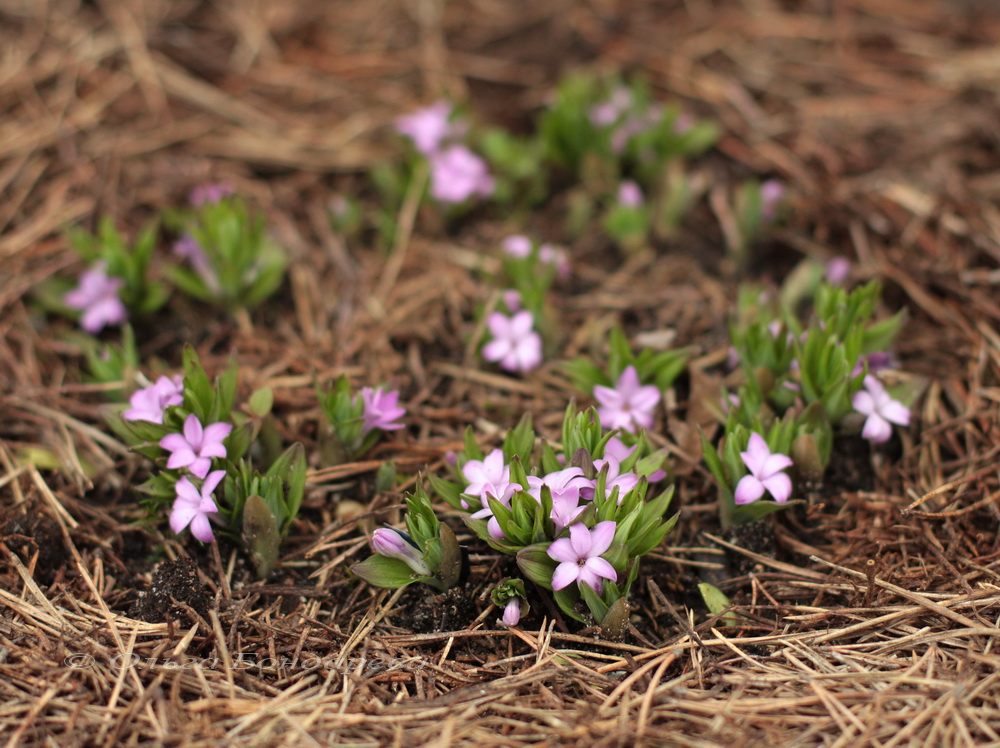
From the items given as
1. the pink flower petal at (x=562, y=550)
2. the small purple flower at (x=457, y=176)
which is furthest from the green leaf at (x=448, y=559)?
the small purple flower at (x=457, y=176)

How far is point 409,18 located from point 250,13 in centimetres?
89

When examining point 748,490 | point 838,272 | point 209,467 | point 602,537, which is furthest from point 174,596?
point 838,272

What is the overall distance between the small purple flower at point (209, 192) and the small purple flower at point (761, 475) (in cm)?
249

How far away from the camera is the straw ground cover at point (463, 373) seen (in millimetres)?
2100

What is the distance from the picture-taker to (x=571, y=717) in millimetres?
2027

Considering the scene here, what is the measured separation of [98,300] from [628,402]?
7.05ft

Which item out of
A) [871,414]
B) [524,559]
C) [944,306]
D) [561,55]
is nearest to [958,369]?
[944,306]

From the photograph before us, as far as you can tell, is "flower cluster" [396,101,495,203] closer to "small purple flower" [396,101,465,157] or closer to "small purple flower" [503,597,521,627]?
"small purple flower" [396,101,465,157]

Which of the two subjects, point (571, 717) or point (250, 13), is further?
point (250, 13)

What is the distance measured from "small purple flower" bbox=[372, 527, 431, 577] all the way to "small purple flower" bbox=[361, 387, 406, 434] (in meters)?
0.48

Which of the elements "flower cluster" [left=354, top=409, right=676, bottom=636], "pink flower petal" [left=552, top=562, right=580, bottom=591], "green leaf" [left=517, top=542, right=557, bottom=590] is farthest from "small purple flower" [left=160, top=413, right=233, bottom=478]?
"pink flower petal" [left=552, top=562, right=580, bottom=591]

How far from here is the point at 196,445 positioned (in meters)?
2.51

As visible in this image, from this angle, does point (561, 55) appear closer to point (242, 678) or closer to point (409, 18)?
point (409, 18)

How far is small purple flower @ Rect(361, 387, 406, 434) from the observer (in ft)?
9.00
